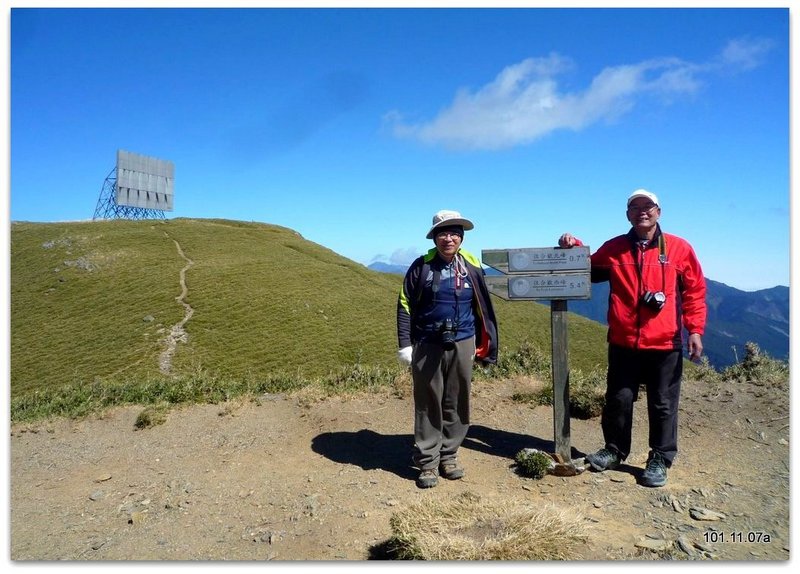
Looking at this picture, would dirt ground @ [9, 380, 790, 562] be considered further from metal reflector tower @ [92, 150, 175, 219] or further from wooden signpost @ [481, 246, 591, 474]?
metal reflector tower @ [92, 150, 175, 219]

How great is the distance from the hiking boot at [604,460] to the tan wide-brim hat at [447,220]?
2518 mm

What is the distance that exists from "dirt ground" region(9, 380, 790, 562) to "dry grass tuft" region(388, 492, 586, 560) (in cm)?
23

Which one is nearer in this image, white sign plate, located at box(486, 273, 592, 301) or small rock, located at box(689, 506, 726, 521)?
small rock, located at box(689, 506, 726, 521)

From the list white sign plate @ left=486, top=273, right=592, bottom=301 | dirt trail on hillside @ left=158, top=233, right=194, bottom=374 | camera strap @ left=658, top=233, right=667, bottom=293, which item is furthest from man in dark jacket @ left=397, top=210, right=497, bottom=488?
dirt trail on hillside @ left=158, top=233, right=194, bottom=374

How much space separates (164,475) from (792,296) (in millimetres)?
6082

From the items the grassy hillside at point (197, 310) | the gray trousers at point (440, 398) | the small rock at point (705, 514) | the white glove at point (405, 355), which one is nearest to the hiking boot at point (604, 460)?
the small rock at point (705, 514)

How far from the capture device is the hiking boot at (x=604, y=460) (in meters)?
5.37

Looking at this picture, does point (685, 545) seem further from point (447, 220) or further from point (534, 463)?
point (447, 220)

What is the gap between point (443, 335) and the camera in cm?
510

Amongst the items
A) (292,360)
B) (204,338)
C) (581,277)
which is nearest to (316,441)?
(581,277)

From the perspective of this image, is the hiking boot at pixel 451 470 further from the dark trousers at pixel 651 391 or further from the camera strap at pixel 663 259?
the camera strap at pixel 663 259

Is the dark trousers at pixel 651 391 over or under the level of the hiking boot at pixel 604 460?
over

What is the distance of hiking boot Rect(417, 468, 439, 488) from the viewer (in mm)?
5125

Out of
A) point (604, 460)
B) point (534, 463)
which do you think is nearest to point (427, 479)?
point (534, 463)
